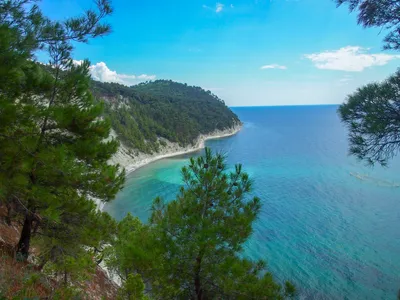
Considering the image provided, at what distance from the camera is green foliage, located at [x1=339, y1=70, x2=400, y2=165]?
238 inches

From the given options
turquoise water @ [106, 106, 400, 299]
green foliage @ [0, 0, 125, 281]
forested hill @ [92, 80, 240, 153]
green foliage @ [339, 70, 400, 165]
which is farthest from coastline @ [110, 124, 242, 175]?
green foliage @ [339, 70, 400, 165]

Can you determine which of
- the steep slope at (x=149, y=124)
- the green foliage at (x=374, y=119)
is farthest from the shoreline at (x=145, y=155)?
the green foliage at (x=374, y=119)

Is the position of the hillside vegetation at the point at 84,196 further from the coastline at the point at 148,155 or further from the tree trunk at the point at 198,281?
the coastline at the point at 148,155

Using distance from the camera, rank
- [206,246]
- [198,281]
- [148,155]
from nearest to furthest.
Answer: [206,246] → [198,281] → [148,155]

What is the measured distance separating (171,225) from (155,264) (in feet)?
3.40

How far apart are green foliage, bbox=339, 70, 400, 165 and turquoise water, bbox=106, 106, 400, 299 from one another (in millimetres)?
3359

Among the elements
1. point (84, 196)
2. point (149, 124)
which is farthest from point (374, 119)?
point (149, 124)

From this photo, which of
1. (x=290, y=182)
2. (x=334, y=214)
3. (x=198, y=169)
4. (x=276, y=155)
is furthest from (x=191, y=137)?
(x=198, y=169)

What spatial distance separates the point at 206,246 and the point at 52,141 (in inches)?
194

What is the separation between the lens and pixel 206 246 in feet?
21.0

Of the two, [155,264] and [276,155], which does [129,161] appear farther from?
[155,264]

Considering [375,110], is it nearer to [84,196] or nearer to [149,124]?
[84,196]

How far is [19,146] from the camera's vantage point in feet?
18.6

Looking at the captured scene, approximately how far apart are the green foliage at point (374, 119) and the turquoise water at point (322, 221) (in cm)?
336
